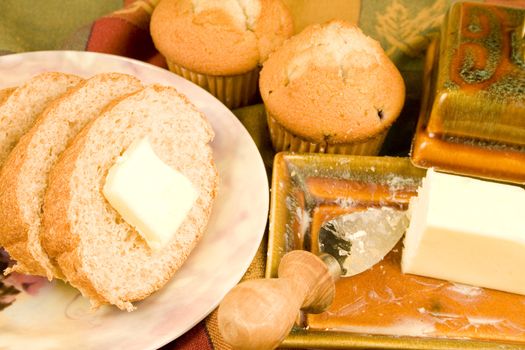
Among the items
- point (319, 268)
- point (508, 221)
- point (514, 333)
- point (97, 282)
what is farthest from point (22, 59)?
point (514, 333)

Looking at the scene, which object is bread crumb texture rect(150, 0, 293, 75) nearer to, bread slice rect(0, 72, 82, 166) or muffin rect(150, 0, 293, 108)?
muffin rect(150, 0, 293, 108)

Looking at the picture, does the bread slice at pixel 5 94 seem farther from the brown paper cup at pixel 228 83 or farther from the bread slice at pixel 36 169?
the brown paper cup at pixel 228 83

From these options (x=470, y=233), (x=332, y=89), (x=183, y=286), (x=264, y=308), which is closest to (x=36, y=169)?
(x=183, y=286)

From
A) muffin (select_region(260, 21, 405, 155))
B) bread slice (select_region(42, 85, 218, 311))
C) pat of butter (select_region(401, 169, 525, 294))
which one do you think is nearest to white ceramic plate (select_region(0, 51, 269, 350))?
bread slice (select_region(42, 85, 218, 311))

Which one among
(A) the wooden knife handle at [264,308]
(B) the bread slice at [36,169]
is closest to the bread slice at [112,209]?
(B) the bread slice at [36,169]

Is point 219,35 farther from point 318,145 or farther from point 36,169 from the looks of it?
point 36,169

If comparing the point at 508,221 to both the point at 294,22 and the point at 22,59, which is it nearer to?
the point at 294,22
